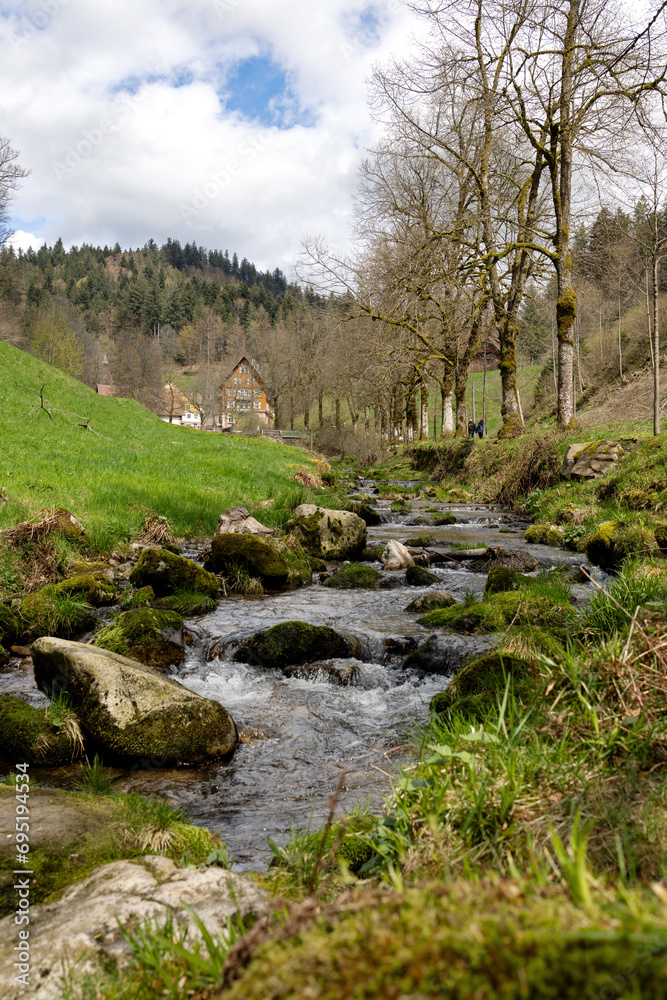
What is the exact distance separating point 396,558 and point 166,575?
174 inches

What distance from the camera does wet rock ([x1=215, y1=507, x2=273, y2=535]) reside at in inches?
451

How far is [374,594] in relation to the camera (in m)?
9.03

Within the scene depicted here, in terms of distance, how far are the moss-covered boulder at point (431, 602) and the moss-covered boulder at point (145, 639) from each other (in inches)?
Answer: 128

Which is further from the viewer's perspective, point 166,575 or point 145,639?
point 166,575

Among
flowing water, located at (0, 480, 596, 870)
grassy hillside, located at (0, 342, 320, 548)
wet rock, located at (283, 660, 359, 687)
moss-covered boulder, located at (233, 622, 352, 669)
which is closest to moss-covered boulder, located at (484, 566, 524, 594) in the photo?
flowing water, located at (0, 480, 596, 870)

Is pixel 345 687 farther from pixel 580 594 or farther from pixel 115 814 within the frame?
pixel 580 594

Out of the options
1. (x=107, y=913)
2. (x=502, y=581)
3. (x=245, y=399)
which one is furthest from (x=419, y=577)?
(x=245, y=399)

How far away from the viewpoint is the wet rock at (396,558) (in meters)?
10.5

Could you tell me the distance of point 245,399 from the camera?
264ft

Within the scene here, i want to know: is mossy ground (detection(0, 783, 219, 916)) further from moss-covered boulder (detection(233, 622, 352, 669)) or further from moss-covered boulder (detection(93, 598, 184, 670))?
moss-covered boulder (detection(233, 622, 352, 669))

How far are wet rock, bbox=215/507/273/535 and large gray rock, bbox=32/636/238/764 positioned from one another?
6797 mm

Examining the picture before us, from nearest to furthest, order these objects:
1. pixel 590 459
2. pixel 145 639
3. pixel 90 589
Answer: pixel 145 639
pixel 90 589
pixel 590 459

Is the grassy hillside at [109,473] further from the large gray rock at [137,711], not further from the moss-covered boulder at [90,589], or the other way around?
the large gray rock at [137,711]

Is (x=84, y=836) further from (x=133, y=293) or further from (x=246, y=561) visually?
(x=133, y=293)
